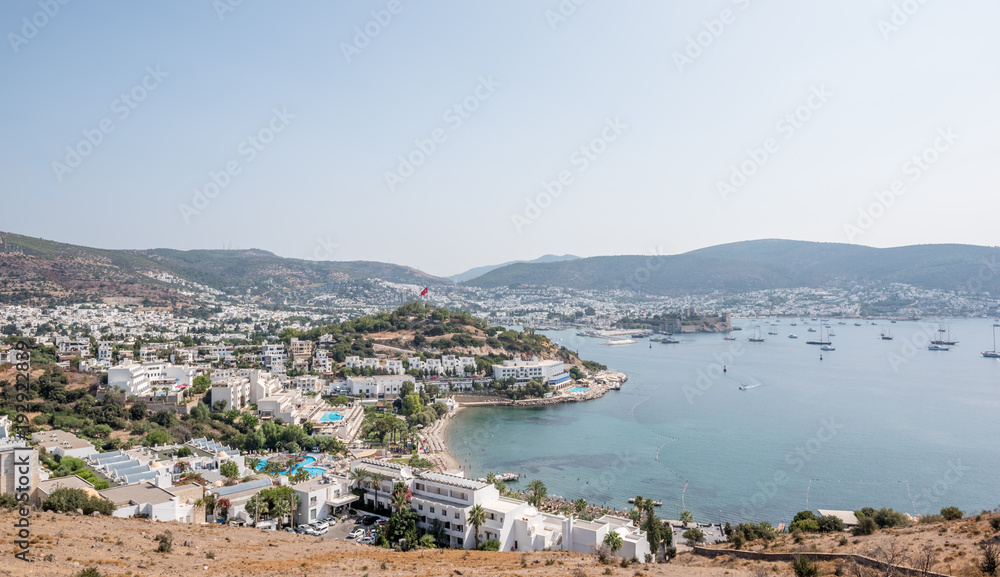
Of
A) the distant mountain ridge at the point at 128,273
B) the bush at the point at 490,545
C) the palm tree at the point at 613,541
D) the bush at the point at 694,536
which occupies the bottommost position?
the bush at the point at 694,536

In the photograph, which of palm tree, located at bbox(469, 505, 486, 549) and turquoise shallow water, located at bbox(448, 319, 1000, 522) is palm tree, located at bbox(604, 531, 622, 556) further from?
turquoise shallow water, located at bbox(448, 319, 1000, 522)

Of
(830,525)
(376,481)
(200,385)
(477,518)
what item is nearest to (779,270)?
(200,385)

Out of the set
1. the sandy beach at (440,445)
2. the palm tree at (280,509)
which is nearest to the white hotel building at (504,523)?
the palm tree at (280,509)

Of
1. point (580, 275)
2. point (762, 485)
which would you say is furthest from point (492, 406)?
point (580, 275)

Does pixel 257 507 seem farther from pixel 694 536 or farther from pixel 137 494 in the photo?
pixel 694 536

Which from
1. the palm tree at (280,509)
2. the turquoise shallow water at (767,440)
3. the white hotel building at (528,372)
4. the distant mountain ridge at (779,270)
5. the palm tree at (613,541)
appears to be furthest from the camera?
the distant mountain ridge at (779,270)

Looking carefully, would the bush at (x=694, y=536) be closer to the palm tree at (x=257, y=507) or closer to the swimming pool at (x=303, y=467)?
the palm tree at (x=257, y=507)

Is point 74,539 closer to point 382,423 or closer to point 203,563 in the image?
point 203,563
